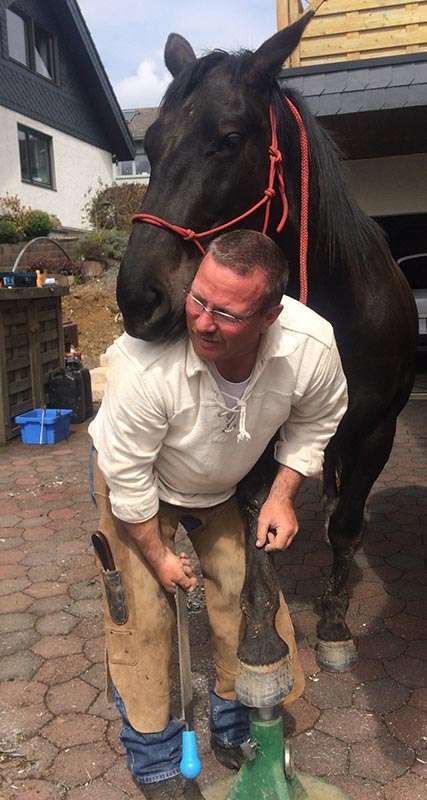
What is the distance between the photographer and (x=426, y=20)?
6371 millimetres

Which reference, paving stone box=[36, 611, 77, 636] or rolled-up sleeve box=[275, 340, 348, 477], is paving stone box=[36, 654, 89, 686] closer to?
paving stone box=[36, 611, 77, 636]

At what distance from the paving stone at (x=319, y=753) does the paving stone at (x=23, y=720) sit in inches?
38.6

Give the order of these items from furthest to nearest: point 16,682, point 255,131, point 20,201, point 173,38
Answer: point 20,201 → point 16,682 → point 173,38 → point 255,131

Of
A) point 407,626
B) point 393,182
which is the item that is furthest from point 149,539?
point 393,182

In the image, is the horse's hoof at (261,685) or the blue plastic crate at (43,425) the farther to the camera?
the blue plastic crate at (43,425)

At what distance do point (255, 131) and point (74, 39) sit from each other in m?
21.0

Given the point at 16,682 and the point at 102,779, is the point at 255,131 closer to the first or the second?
the point at 102,779

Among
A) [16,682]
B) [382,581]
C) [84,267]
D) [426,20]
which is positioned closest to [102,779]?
[16,682]

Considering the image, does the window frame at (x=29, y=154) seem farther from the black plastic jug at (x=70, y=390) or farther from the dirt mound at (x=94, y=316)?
the black plastic jug at (x=70, y=390)

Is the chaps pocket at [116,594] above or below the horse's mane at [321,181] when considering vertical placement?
below

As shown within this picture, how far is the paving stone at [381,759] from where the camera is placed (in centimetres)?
231

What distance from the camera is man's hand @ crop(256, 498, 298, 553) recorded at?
1.97 meters

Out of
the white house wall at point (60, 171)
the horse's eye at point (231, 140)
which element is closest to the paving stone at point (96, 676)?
the horse's eye at point (231, 140)

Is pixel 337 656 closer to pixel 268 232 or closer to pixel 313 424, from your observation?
pixel 313 424
